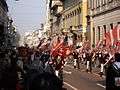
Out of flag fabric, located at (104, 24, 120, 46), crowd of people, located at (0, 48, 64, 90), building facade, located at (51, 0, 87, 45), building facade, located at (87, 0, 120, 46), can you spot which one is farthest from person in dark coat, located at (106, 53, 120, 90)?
building facade, located at (51, 0, 87, 45)

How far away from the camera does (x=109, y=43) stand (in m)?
22.3

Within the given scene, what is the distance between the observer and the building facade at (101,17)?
48.2m

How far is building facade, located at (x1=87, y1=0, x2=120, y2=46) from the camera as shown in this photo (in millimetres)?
48188

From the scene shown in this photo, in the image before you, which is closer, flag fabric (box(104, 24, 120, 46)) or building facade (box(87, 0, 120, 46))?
flag fabric (box(104, 24, 120, 46))

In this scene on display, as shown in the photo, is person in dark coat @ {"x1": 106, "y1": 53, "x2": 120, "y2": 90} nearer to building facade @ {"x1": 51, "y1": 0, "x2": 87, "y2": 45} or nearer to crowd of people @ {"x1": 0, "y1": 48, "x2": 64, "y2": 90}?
crowd of people @ {"x1": 0, "y1": 48, "x2": 64, "y2": 90}

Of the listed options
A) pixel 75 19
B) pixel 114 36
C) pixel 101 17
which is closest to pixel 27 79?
pixel 114 36

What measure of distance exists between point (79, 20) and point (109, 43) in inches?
2059

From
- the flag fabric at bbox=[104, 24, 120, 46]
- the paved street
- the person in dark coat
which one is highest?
the flag fabric at bbox=[104, 24, 120, 46]

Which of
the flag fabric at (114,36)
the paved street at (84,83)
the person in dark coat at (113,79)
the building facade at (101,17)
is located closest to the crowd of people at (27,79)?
the person in dark coat at (113,79)

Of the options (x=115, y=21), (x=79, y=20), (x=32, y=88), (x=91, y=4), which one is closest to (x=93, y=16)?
(x=91, y=4)

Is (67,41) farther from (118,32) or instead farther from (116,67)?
(116,67)

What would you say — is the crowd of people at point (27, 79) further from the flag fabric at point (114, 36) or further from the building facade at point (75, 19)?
the building facade at point (75, 19)

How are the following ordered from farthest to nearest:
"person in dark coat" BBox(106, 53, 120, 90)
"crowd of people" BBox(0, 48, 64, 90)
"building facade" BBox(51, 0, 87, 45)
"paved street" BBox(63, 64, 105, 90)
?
"building facade" BBox(51, 0, 87, 45) → "paved street" BBox(63, 64, 105, 90) → "person in dark coat" BBox(106, 53, 120, 90) → "crowd of people" BBox(0, 48, 64, 90)

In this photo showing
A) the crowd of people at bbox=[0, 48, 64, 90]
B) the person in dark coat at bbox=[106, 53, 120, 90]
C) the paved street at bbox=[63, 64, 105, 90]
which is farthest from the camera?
the paved street at bbox=[63, 64, 105, 90]
